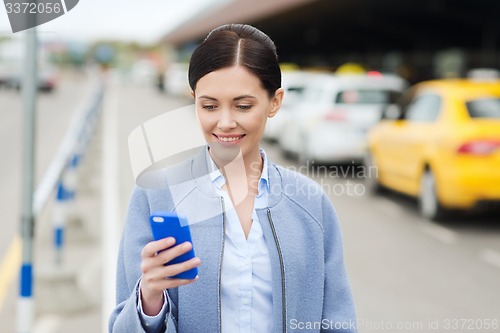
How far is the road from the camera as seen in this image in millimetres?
6125

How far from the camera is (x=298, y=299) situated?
82.1 inches

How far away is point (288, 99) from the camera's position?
1806 centimetres

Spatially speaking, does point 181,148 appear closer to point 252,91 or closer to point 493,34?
point 252,91

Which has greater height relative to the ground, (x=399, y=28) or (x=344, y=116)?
(x=399, y=28)

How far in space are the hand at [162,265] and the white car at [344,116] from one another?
1233 cm

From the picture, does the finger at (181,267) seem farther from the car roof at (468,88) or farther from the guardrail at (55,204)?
the car roof at (468,88)

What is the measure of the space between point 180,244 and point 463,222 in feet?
28.8

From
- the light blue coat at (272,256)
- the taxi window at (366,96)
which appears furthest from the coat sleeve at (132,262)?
the taxi window at (366,96)

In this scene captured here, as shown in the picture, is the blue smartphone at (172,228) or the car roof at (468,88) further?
the car roof at (468,88)

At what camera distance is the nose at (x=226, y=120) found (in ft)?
6.50

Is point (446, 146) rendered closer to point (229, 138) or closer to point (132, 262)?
point (229, 138)

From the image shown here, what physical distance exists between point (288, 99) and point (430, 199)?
8.39 meters

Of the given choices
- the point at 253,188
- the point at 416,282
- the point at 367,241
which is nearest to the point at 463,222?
the point at 367,241

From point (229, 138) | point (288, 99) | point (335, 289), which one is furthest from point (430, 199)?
point (288, 99)
